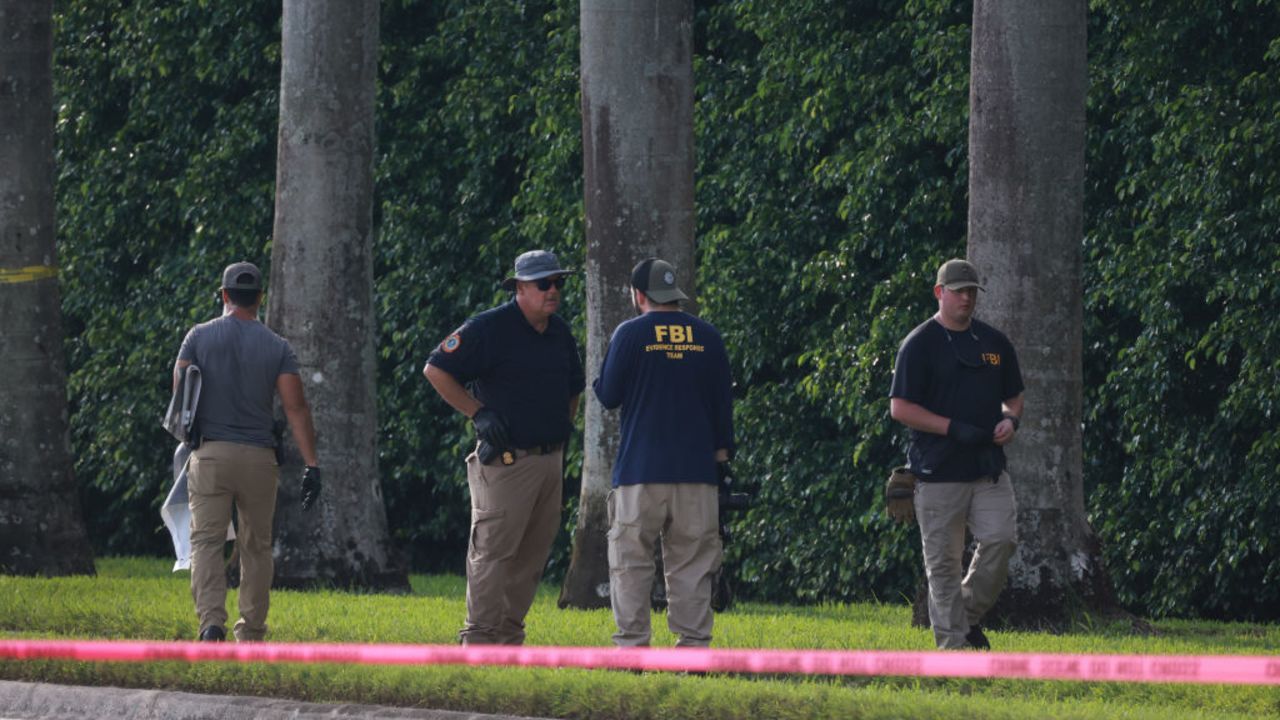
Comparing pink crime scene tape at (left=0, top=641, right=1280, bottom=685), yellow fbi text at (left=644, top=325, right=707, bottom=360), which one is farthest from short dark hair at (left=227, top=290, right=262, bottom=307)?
yellow fbi text at (left=644, top=325, right=707, bottom=360)

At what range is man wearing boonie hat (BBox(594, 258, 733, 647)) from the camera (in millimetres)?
9391

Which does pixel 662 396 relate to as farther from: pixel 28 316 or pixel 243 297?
pixel 28 316

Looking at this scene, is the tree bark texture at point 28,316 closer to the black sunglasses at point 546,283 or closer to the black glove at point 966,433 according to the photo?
the black sunglasses at point 546,283

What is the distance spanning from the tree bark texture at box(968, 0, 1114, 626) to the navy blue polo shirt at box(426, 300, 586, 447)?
347 cm

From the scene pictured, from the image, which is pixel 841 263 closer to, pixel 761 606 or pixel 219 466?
pixel 761 606

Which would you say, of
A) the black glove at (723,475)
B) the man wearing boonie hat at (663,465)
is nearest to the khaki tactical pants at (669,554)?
the man wearing boonie hat at (663,465)

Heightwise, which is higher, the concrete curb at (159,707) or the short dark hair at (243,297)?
the short dark hair at (243,297)

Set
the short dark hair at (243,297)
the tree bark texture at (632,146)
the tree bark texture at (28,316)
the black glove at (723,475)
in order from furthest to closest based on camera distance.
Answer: the tree bark texture at (28,316)
the tree bark texture at (632,146)
the short dark hair at (243,297)
the black glove at (723,475)

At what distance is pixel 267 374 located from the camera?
1070 centimetres

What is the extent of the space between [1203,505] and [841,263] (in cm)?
332

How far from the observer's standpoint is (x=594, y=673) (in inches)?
365

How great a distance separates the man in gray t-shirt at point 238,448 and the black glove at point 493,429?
1207mm

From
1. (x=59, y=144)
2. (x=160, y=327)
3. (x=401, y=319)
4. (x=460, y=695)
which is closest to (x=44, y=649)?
(x=460, y=695)

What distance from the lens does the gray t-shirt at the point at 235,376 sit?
1059 centimetres
